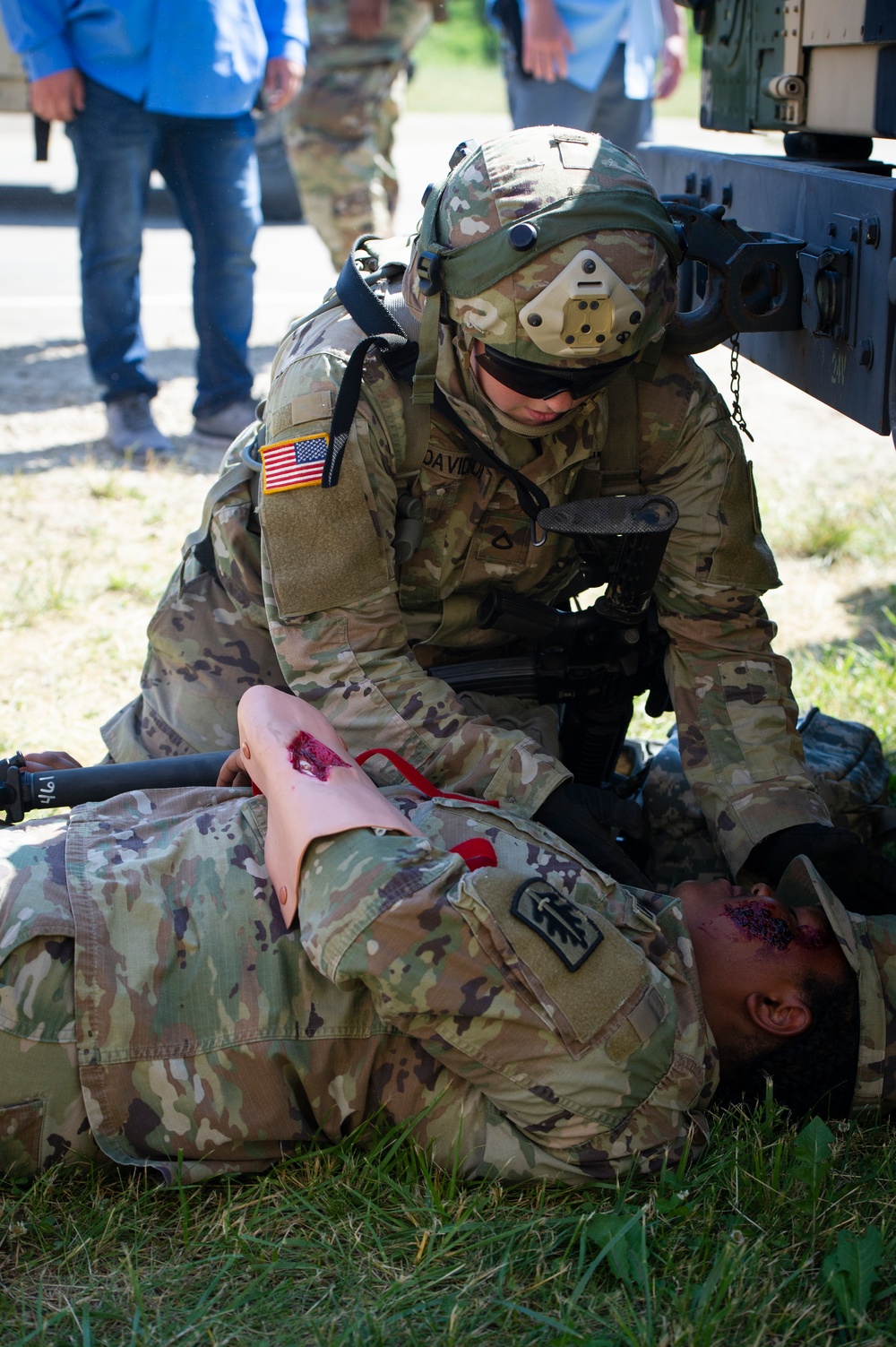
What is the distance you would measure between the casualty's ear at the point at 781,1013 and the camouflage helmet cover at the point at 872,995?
10 centimetres

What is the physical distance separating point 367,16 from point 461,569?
4791mm

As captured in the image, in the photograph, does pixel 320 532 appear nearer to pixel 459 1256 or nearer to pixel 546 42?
pixel 459 1256

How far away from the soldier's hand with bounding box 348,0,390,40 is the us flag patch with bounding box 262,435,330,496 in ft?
16.1

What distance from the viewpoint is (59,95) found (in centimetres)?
541

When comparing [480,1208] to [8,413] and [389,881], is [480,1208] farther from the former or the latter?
[8,413]

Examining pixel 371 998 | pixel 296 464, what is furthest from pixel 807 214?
pixel 371 998

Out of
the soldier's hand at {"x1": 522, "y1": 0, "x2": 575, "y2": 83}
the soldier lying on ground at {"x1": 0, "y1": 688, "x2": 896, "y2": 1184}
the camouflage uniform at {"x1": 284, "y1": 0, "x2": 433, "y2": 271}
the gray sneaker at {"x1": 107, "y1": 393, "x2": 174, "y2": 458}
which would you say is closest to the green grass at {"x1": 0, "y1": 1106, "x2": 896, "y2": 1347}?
the soldier lying on ground at {"x1": 0, "y1": 688, "x2": 896, "y2": 1184}

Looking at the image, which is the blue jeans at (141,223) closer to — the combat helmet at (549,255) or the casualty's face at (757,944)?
the combat helmet at (549,255)

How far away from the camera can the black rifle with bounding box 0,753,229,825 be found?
8.87ft

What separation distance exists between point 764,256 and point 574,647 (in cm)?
96

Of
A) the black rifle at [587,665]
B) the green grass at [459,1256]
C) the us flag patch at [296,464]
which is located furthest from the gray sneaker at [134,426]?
the green grass at [459,1256]

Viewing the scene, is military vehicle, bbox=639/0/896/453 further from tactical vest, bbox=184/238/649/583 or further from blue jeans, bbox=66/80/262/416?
blue jeans, bbox=66/80/262/416

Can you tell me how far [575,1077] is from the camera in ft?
7.00

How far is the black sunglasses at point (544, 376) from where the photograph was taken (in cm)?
260
